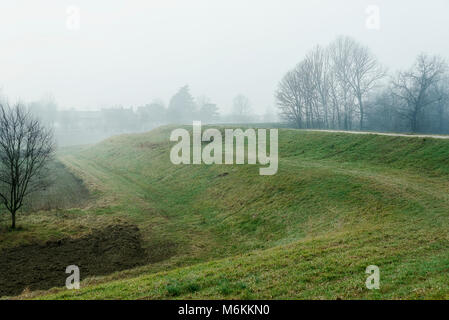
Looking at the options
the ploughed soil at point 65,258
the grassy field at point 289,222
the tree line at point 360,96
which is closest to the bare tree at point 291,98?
the tree line at point 360,96

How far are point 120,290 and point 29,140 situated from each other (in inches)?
666

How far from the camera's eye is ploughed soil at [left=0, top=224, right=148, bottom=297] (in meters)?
12.2

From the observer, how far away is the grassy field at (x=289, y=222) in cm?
822

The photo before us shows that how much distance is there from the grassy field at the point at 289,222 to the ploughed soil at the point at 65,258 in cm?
84

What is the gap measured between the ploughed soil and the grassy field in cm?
84

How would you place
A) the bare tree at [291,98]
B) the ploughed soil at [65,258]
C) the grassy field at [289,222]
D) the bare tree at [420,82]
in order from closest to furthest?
the grassy field at [289,222], the ploughed soil at [65,258], the bare tree at [420,82], the bare tree at [291,98]

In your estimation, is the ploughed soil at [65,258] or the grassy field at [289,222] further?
the ploughed soil at [65,258]

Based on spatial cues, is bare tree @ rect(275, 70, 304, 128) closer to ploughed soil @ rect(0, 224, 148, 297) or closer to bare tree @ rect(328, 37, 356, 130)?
bare tree @ rect(328, 37, 356, 130)

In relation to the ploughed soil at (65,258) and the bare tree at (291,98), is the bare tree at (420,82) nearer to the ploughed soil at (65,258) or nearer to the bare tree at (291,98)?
the bare tree at (291,98)

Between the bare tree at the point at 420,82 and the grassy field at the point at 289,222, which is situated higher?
the bare tree at the point at 420,82

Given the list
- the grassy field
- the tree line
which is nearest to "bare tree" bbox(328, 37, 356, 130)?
the tree line

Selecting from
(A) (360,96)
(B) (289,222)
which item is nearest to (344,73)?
(A) (360,96)
